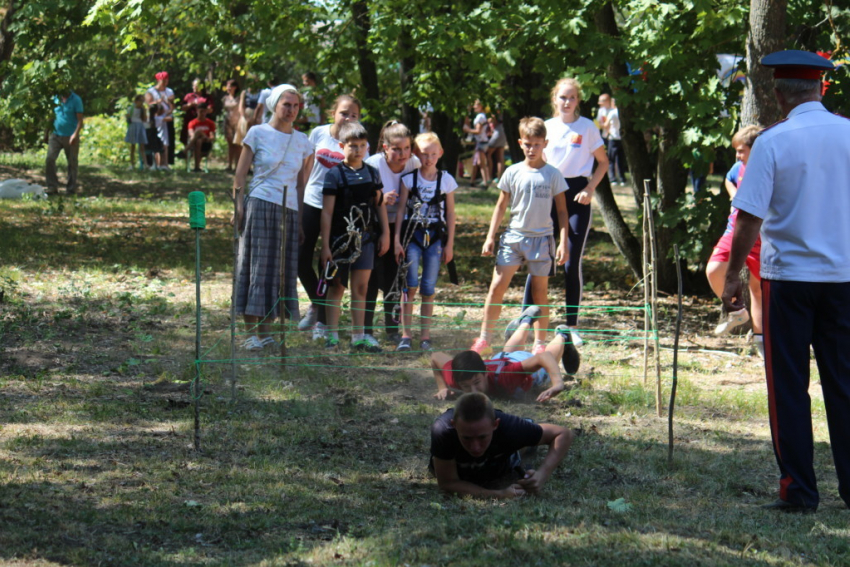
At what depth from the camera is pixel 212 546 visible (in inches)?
163

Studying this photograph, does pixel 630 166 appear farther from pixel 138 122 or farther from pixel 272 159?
pixel 138 122

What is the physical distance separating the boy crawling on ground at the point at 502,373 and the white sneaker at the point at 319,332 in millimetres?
1407

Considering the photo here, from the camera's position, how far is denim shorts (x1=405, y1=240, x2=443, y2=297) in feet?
25.2

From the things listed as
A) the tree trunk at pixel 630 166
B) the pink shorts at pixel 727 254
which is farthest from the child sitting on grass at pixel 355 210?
the tree trunk at pixel 630 166

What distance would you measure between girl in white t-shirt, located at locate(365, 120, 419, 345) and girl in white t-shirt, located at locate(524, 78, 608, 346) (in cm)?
111

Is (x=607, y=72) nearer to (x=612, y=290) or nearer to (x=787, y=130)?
(x=612, y=290)

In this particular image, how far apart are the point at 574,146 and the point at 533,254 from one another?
1.06m

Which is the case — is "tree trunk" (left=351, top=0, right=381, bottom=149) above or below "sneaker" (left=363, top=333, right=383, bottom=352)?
above

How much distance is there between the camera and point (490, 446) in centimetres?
482

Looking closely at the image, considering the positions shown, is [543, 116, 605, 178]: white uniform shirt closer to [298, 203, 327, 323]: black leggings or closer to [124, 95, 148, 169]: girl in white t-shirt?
[298, 203, 327, 323]: black leggings

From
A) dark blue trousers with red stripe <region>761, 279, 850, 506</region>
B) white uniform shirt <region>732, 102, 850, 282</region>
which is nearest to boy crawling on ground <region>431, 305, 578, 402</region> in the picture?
dark blue trousers with red stripe <region>761, 279, 850, 506</region>

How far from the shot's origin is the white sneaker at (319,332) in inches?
309

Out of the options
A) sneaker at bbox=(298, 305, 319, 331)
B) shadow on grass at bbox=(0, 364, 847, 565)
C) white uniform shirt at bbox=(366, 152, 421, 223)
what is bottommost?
shadow on grass at bbox=(0, 364, 847, 565)

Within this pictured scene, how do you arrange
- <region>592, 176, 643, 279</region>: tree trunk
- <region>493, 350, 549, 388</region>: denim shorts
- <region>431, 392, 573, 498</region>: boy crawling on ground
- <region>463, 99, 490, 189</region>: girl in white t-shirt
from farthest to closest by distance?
<region>463, 99, 490, 189</region>: girl in white t-shirt < <region>592, 176, 643, 279</region>: tree trunk < <region>493, 350, 549, 388</region>: denim shorts < <region>431, 392, 573, 498</region>: boy crawling on ground
